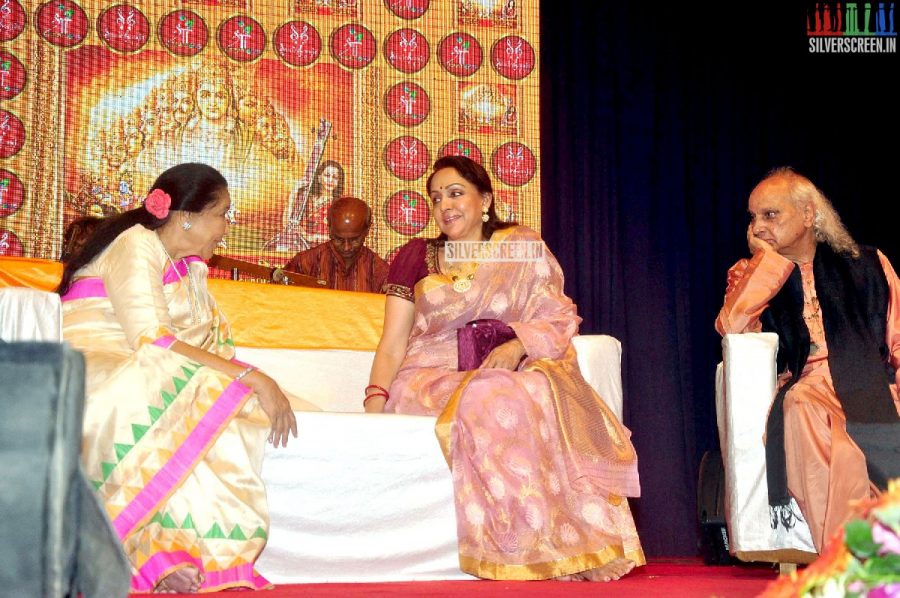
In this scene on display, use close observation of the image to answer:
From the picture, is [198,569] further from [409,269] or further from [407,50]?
[407,50]

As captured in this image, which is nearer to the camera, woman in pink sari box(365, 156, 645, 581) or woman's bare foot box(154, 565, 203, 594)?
woman's bare foot box(154, 565, 203, 594)

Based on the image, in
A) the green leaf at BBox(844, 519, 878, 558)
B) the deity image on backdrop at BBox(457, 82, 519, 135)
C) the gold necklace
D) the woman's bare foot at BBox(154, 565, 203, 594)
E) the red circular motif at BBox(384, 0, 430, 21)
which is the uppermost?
the red circular motif at BBox(384, 0, 430, 21)

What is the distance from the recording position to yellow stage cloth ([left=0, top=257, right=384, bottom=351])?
3.68 meters

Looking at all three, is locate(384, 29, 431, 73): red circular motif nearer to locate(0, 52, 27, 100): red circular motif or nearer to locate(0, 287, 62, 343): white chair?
locate(0, 52, 27, 100): red circular motif

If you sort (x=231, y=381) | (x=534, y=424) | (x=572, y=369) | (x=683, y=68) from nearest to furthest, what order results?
(x=231, y=381) < (x=534, y=424) < (x=572, y=369) < (x=683, y=68)

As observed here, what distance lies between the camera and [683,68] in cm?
595

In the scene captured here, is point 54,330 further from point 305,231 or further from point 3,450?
point 305,231

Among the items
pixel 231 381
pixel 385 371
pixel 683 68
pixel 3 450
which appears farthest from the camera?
pixel 683 68

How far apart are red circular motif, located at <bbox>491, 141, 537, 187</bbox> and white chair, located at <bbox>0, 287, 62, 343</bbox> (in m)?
3.67

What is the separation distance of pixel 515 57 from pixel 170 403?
413 centimetres

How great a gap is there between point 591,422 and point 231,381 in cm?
107

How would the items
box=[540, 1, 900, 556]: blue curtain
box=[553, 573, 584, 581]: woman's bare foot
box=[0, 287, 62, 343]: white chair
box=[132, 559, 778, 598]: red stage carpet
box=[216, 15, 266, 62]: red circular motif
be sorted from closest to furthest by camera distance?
box=[132, 559, 778, 598]: red stage carpet → box=[0, 287, 62, 343]: white chair → box=[553, 573, 584, 581]: woman's bare foot → box=[540, 1, 900, 556]: blue curtain → box=[216, 15, 266, 62]: red circular motif

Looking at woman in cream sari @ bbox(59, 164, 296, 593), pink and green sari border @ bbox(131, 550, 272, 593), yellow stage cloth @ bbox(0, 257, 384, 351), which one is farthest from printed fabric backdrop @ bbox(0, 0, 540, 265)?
pink and green sari border @ bbox(131, 550, 272, 593)

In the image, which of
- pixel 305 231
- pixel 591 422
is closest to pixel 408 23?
pixel 305 231
